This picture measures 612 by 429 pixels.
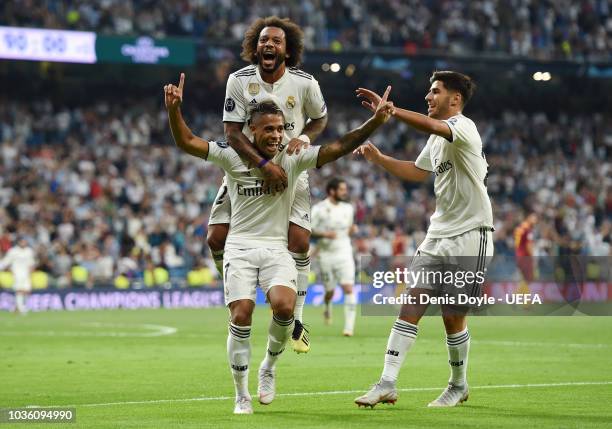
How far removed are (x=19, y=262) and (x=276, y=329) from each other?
19.4 meters

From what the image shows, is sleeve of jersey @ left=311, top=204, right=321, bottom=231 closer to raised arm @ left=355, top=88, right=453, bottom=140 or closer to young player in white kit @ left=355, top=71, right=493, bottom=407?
young player in white kit @ left=355, top=71, right=493, bottom=407

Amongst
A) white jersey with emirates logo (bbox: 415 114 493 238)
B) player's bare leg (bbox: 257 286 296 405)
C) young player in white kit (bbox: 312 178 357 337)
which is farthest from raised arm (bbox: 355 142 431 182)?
young player in white kit (bbox: 312 178 357 337)

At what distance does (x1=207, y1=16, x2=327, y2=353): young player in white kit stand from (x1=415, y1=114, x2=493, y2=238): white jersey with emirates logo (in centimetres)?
113

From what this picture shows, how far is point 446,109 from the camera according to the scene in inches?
398

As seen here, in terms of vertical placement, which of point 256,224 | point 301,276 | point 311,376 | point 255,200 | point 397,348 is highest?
point 255,200

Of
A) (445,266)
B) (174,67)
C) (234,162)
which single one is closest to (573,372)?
(445,266)

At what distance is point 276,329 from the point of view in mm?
9992

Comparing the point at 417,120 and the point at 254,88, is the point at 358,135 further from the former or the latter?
the point at 254,88

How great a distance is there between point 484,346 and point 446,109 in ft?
26.8

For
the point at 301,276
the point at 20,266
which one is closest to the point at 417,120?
the point at 301,276

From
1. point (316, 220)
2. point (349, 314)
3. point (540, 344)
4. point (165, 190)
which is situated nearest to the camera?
point (540, 344)

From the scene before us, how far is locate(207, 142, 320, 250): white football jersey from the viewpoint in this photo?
9.71 metres

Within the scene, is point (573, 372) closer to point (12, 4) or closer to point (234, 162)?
point (234, 162)

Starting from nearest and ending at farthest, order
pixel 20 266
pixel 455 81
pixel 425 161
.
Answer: pixel 455 81
pixel 425 161
pixel 20 266
